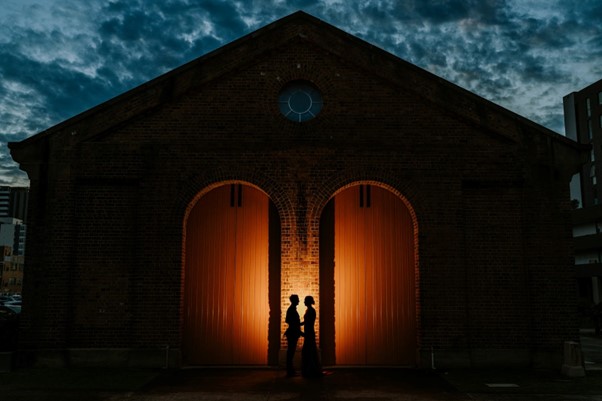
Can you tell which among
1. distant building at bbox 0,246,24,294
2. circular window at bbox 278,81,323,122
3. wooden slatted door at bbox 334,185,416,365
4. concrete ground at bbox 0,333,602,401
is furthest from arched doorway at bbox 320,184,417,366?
distant building at bbox 0,246,24,294

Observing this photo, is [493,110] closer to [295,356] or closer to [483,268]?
[483,268]

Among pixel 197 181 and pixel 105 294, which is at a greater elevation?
pixel 197 181

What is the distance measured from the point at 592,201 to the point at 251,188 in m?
63.6

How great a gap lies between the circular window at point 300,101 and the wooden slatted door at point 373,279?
6.77 ft

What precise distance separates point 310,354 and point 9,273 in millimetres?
123884

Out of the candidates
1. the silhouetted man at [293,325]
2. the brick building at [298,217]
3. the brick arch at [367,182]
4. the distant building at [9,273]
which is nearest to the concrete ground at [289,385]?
the silhouetted man at [293,325]

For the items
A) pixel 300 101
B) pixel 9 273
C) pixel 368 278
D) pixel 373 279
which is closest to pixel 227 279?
pixel 368 278

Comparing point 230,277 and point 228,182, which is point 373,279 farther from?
point 228,182

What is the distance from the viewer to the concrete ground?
9.12m

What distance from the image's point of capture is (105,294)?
12.3m

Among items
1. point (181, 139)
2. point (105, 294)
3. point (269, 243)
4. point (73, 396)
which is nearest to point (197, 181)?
point (181, 139)

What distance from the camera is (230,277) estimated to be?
1311 cm

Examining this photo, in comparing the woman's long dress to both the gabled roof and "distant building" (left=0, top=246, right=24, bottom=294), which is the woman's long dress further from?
"distant building" (left=0, top=246, right=24, bottom=294)

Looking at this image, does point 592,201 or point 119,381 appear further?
point 592,201
